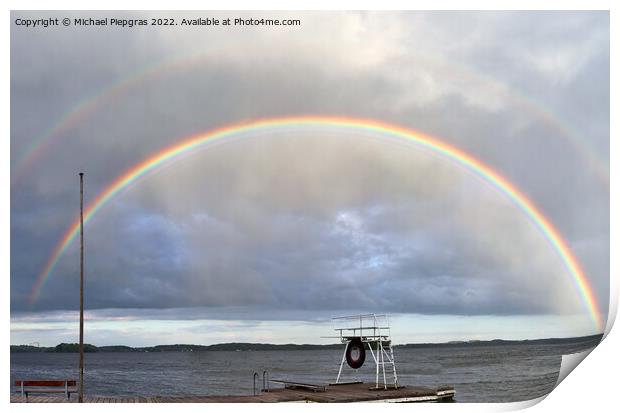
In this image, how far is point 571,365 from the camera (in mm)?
25500

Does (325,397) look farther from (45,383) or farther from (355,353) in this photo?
(45,383)

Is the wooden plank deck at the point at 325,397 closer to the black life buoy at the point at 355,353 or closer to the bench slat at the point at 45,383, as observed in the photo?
the bench slat at the point at 45,383

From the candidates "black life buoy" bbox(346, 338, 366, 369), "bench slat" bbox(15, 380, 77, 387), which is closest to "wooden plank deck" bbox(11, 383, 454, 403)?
"bench slat" bbox(15, 380, 77, 387)

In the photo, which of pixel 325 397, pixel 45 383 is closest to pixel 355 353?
pixel 325 397

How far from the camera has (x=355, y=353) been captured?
1076 inches

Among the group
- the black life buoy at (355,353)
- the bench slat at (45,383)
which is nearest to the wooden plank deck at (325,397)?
the bench slat at (45,383)

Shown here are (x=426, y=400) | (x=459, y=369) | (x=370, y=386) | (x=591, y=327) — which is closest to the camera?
(x=426, y=400)

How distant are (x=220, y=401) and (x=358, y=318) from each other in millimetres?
6240

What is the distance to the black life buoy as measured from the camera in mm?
27005

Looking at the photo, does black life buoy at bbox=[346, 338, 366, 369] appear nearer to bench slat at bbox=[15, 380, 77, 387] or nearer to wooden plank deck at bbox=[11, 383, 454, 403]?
wooden plank deck at bbox=[11, 383, 454, 403]

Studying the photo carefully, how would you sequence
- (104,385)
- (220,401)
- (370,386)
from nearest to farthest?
(220,401) → (370,386) → (104,385)
